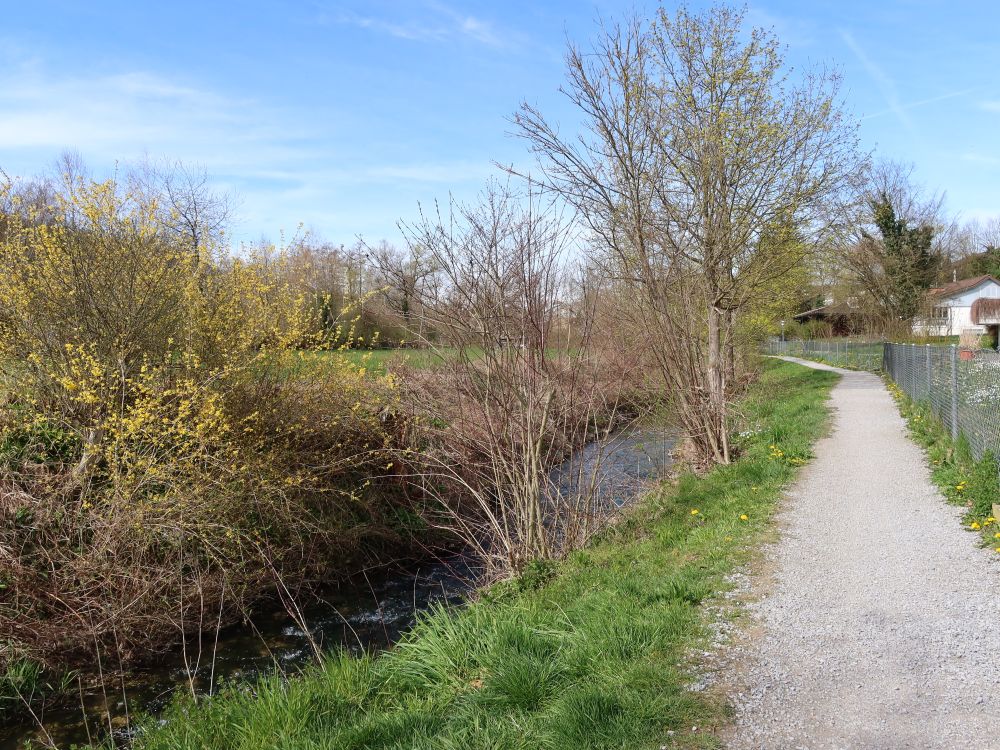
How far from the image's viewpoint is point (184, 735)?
468cm

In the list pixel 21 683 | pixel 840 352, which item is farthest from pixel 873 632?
pixel 840 352

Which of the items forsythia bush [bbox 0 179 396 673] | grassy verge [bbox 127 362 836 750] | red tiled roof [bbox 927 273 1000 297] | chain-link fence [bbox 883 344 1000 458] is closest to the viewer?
grassy verge [bbox 127 362 836 750]

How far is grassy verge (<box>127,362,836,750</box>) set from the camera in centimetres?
377

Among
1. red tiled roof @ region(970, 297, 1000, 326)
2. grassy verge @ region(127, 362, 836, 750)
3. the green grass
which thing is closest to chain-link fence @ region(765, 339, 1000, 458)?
grassy verge @ region(127, 362, 836, 750)

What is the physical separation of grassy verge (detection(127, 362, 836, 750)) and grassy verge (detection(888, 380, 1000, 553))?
1945 mm

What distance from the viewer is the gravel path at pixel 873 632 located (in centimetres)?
357

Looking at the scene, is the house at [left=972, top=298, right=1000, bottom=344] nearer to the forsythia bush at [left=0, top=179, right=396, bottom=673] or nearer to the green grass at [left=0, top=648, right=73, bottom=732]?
the forsythia bush at [left=0, top=179, right=396, bottom=673]

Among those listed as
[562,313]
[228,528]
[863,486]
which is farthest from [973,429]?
[228,528]

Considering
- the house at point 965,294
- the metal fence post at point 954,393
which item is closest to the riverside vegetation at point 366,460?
the metal fence post at point 954,393

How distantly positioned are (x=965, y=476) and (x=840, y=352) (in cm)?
3085

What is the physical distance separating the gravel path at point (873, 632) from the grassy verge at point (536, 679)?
399 mm

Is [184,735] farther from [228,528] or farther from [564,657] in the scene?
[228,528]

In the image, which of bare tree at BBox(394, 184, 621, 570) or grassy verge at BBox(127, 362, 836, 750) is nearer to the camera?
grassy verge at BBox(127, 362, 836, 750)

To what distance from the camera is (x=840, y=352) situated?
3662 centimetres
